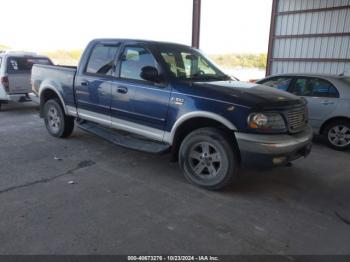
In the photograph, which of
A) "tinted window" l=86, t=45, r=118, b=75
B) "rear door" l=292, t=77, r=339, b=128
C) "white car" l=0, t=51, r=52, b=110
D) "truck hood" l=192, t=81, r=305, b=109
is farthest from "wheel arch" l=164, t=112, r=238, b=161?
"white car" l=0, t=51, r=52, b=110

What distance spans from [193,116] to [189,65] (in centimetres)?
117

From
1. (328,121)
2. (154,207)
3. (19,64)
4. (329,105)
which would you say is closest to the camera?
(154,207)

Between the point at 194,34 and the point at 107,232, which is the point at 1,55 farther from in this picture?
the point at 107,232

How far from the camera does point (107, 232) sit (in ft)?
9.94

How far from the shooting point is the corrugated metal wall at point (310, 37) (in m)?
10.6

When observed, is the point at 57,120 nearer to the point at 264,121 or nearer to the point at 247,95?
the point at 247,95

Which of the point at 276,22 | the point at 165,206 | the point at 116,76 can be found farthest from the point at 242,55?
the point at 165,206

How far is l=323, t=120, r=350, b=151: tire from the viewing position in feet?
20.1

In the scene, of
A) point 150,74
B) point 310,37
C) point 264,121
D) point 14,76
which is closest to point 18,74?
point 14,76

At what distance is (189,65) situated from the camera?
15.9ft

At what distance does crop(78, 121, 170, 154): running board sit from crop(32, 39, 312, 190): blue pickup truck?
0.02 metres

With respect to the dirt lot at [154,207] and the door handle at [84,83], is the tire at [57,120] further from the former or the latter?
the door handle at [84,83]

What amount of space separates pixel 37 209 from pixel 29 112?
6.43 m

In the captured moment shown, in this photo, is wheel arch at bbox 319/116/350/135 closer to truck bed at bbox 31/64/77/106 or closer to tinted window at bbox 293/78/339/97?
tinted window at bbox 293/78/339/97
